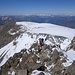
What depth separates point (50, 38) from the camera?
50.6 m

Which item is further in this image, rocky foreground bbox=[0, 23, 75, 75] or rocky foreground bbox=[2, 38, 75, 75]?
rocky foreground bbox=[0, 23, 75, 75]

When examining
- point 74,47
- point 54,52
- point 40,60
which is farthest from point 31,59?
point 74,47

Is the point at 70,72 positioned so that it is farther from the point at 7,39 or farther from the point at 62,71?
the point at 7,39

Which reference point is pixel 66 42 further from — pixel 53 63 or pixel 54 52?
pixel 53 63

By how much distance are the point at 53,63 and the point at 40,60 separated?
186 inches

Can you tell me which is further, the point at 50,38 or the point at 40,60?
the point at 50,38

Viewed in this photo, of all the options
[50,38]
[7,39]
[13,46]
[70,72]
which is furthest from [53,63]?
[7,39]

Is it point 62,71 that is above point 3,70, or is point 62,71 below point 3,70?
above

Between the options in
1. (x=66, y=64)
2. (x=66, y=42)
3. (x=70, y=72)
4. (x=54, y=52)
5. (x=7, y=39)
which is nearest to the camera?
(x=70, y=72)

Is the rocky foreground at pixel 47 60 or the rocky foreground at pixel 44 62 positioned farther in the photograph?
the rocky foreground at pixel 47 60

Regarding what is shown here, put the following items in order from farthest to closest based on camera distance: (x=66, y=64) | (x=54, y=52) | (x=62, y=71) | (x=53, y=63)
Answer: (x=54, y=52), (x=53, y=63), (x=66, y=64), (x=62, y=71)

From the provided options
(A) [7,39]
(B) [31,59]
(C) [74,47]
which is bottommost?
(A) [7,39]

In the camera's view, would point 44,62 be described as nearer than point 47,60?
Yes

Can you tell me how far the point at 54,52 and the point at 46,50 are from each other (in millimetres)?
3566
